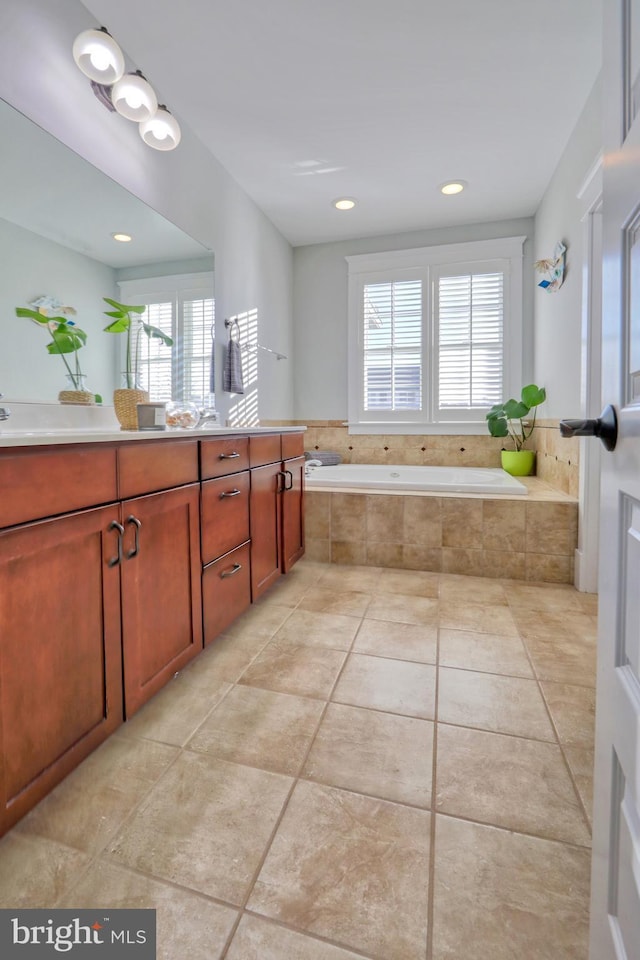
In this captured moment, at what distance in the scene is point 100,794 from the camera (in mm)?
1096

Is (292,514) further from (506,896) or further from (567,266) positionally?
(567,266)

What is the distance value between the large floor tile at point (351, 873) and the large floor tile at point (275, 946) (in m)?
0.02

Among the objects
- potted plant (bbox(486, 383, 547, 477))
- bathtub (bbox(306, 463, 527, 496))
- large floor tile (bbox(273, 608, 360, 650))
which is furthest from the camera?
potted plant (bbox(486, 383, 547, 477))

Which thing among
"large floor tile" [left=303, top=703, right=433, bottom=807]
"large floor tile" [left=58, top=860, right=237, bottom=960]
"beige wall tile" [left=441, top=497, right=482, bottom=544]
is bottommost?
"large floor tile" [left=58, top=860, right=237, bottom=960]

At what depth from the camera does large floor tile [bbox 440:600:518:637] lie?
1.98m

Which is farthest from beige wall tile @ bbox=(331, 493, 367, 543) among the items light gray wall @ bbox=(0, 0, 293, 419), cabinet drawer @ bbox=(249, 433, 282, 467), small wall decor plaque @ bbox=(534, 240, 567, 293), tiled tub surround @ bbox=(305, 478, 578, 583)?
small wall decor plaque @ bbox=(534, 240, 567, 293)

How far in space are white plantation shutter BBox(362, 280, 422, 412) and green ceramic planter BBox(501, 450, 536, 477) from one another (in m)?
0.89

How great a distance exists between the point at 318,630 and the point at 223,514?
2.20 ft

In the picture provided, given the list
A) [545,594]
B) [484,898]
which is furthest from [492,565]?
[484,898]

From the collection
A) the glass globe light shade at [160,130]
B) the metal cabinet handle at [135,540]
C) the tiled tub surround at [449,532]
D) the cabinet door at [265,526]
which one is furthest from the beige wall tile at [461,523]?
the glass globe light shade at [160,130]

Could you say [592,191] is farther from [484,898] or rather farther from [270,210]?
[484,898]

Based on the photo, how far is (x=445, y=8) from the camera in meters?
1.80

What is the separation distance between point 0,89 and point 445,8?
66.0 inches

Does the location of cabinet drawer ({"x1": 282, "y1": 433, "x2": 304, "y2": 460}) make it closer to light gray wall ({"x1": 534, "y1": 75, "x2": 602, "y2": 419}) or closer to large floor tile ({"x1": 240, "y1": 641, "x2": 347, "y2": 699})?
large floor tile ({"x1": 240, "y1": 641, "x2": 347, "y2": 699})
